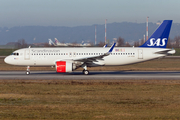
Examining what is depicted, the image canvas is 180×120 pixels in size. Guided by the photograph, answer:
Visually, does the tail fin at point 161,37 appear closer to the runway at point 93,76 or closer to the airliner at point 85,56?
the airliner at point 85,56

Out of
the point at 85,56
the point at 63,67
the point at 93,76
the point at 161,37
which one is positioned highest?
the point at 161,37

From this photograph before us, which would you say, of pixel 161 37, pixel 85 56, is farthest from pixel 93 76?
pixel 161 37

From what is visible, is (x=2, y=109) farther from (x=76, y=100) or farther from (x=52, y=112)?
(x=76, y=100)

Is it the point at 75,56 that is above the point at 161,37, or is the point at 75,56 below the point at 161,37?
below

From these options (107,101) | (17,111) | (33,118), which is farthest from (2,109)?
(107,101)

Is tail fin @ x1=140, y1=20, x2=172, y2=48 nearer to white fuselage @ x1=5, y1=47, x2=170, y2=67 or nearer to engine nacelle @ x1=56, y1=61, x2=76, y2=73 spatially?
white fuselage @ x1=5, y1=47, x2=170, y2=67

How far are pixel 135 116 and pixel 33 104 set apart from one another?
235 inches

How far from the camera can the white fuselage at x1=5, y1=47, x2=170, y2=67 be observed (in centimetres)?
3338

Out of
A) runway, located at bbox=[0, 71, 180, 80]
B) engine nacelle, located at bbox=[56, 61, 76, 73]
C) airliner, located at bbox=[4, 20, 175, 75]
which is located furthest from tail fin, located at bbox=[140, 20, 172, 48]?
engine nacelle, located at bbox=[56, 61, 76, 73]

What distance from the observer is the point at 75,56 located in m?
33.5

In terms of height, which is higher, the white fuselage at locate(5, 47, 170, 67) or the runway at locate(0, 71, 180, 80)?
the white fuselage at locate(5, 47, 170, 67)

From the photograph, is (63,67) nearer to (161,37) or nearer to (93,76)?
(93,76)

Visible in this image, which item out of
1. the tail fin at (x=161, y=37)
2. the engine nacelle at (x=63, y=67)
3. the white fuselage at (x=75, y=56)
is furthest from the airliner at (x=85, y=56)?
the engine nacelle at (x=63, y=67)

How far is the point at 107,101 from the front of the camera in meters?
16.5
